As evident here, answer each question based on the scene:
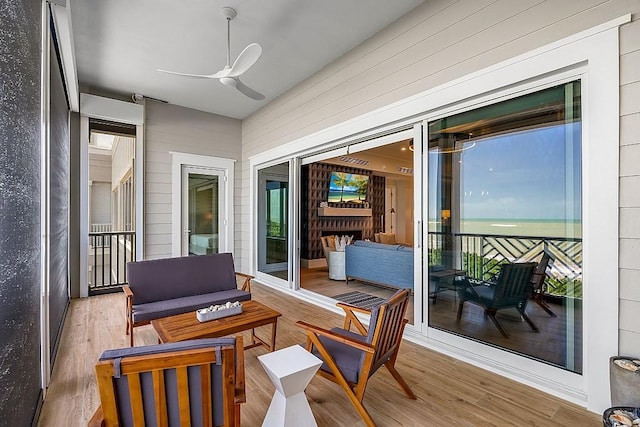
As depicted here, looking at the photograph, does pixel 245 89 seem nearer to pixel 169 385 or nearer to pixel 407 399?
pixel 169 385

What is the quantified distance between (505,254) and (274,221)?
408cm

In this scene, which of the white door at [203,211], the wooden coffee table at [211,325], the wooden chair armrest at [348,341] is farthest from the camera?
the white door at [203,211]

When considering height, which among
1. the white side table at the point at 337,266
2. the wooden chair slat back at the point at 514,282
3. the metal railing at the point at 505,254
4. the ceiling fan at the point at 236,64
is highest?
the ceiling fan at the point at 236,64

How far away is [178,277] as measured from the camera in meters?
3.49

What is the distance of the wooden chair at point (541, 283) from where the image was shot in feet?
7.76

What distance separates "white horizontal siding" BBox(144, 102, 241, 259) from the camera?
217 inches

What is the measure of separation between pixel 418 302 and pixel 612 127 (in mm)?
2087

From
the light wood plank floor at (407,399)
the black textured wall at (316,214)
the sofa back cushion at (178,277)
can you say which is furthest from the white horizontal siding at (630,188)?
the black textured wall at (316,214)

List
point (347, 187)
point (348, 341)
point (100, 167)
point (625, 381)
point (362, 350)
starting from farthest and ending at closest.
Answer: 1. point (100, 167)
2. point (347, 187)
3. point (362, 350)
4. point (348, 341)
5. point (625, 381)

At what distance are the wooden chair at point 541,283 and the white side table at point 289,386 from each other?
1850 mm

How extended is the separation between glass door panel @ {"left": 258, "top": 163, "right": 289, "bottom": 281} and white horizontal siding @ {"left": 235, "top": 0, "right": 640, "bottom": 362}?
0.84m

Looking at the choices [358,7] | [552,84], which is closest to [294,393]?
[552,84]

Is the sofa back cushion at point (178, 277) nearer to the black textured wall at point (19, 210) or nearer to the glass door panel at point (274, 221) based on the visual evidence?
the black textured wall at point (19, 210)

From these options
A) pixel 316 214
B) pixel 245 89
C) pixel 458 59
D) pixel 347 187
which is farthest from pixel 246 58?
pixel 347 187
